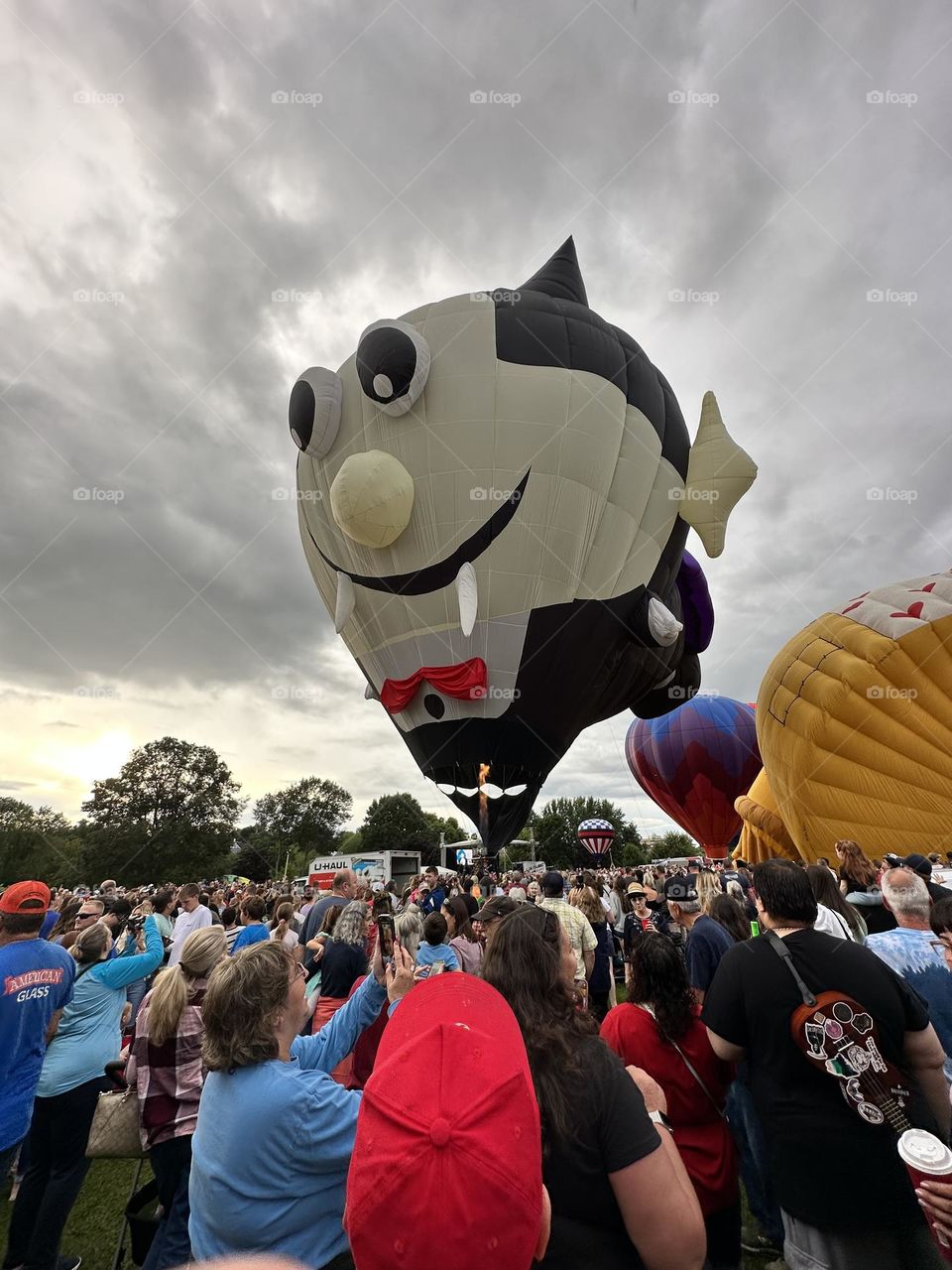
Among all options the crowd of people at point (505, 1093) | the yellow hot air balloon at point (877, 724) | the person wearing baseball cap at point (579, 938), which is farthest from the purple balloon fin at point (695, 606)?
the crowd of people at point (505, 1093)

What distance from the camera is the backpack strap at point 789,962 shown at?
1.92 meters

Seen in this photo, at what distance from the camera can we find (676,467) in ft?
30.5

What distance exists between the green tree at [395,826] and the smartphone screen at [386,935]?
57117 millimetres

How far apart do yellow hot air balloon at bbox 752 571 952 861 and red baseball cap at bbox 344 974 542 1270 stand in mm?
10122

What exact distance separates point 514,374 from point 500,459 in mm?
1223

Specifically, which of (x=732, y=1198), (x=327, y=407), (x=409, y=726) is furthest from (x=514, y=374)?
(x=732, y=1198)

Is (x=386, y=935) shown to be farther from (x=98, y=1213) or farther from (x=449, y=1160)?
(x=98, y=1213)

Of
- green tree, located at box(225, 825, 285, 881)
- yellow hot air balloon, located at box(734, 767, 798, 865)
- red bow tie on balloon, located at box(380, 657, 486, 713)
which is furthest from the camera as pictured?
green tree, located at box(225, 825, 285, 881)

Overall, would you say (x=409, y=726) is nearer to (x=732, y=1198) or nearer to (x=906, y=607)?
(x=732, y=1198)

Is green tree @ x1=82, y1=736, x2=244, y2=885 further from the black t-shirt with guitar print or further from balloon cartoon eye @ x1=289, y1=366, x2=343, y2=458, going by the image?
the black t-shirt with guitar print

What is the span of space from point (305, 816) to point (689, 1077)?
223 ft

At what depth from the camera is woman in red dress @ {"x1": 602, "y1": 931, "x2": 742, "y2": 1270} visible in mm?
2104

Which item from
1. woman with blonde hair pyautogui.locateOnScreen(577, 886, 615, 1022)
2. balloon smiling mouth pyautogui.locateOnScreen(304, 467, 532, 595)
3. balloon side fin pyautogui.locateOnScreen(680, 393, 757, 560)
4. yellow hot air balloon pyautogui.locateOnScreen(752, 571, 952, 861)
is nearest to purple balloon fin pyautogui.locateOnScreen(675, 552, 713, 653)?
yellow hot air balloon pyautogui.locateOnScreen(752, 571, 952, 861)

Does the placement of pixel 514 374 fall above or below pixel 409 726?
above
